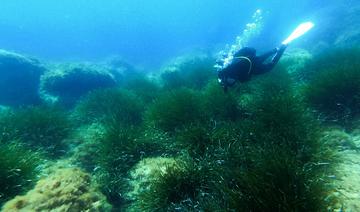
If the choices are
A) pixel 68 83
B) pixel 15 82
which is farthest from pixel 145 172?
pixel 15 82

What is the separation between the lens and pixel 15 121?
27.6 feet

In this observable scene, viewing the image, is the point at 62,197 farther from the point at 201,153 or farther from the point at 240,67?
the point at 240,67

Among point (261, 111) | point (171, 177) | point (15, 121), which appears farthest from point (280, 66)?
point (15, 121)

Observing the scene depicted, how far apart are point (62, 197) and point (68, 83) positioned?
12964mm

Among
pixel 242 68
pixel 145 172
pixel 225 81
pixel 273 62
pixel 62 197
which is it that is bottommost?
pixel 62 197

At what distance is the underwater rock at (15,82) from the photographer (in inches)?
678

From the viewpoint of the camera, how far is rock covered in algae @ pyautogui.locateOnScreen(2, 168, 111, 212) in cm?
441

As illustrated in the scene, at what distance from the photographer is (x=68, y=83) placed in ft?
54.3

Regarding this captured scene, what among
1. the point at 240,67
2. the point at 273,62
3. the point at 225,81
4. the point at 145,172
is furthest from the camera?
the point at 273,62

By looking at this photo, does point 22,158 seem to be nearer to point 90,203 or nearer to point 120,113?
point 90,203

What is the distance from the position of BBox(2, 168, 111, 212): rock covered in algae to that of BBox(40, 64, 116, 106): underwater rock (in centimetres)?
1178

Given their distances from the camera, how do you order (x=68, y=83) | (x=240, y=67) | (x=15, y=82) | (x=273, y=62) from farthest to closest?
1. (x=15, y=82)
2. (x=68, y=83)
3. (x=273, y=62)
4. (x=240, y=67)

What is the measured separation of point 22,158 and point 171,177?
2.83 metres

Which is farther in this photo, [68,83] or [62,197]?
[68,83]
